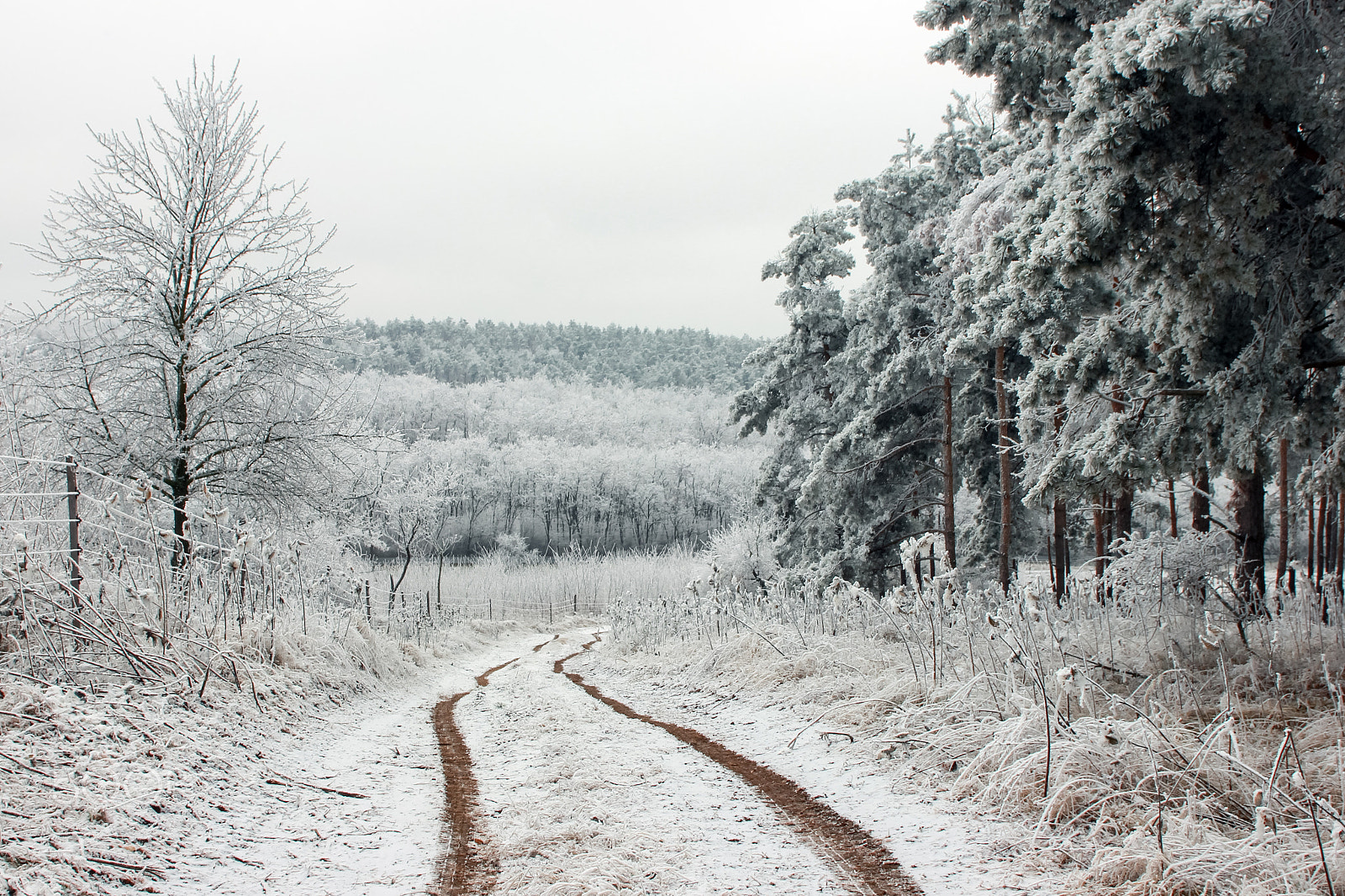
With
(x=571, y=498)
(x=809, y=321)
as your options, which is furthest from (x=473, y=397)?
(x=809, y=321)

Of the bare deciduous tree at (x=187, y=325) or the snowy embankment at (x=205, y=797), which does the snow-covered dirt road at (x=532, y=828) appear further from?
the bare deciduous tree at (x=187, y=325)

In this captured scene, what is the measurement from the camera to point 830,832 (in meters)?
3.36

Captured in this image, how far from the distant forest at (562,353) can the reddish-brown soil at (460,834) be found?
101022 mm

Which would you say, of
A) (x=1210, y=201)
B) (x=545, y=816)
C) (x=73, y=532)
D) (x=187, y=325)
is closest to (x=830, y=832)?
(x=545, y=816)

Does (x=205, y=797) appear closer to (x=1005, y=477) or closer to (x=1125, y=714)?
(x=1125, y=714)

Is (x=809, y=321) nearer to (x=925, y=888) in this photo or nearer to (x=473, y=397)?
(x=925, y=888)

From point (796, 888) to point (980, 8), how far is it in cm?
656

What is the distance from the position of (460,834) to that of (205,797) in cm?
138

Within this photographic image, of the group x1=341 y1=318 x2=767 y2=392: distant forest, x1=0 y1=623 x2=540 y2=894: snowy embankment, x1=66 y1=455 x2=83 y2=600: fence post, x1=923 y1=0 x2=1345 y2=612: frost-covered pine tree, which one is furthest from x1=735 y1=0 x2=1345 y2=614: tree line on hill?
x1=341 y1=318 x2=767 y2=392: distant forest

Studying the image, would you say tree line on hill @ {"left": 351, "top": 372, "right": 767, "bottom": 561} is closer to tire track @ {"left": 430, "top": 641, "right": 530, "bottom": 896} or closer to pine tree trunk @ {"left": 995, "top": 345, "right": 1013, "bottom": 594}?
pine tree trunk @ {"left": 995, "top": 345, "right": 1013, "bottom": 594}

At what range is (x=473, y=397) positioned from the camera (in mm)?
92625

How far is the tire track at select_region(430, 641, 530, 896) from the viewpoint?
9.24 feet

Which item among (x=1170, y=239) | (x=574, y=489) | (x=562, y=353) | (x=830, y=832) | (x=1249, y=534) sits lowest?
(x=574, y=489)

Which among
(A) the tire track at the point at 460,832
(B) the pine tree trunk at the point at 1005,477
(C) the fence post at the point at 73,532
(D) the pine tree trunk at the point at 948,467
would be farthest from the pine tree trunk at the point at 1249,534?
(C) the fence post at the point at 73,532
